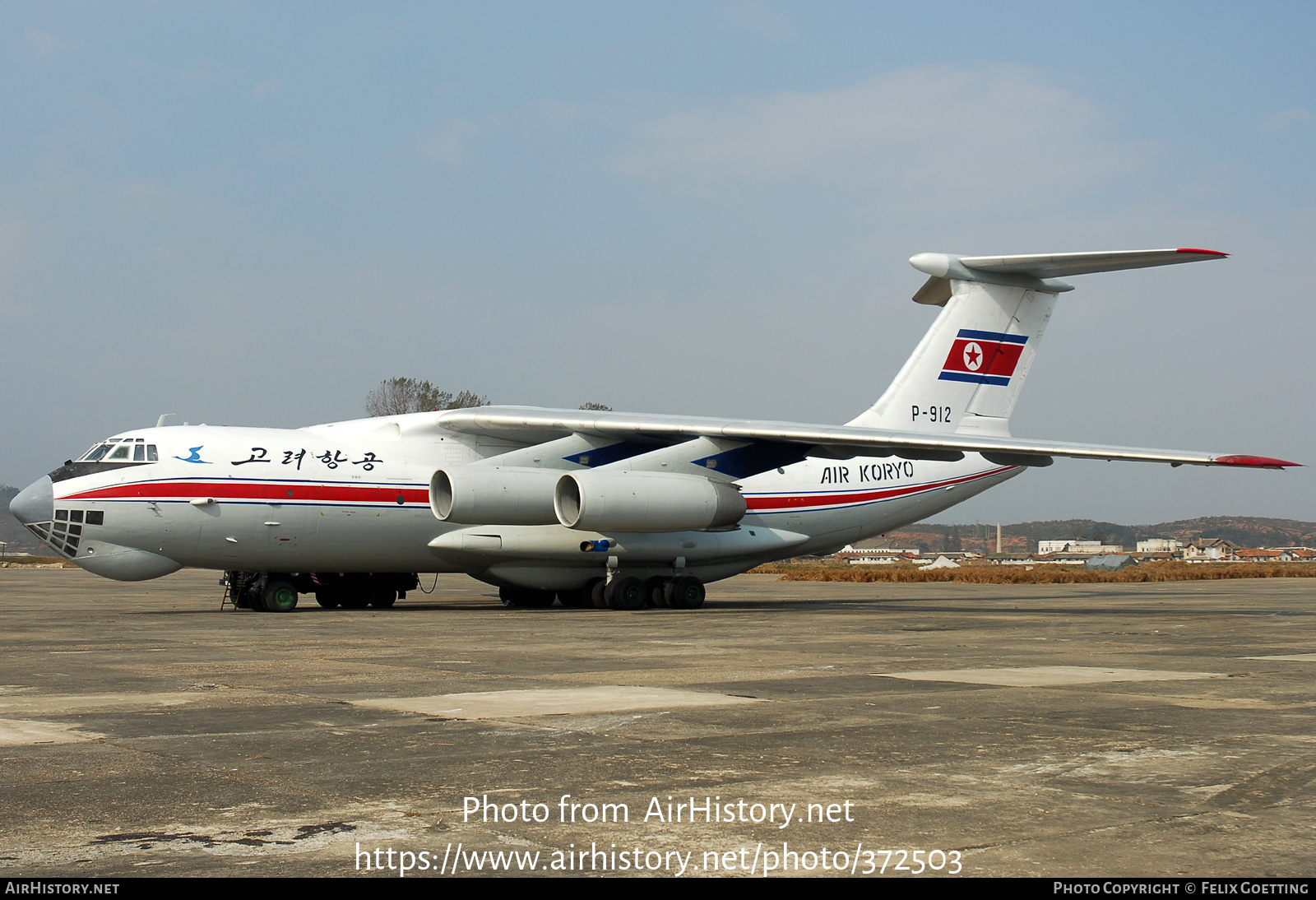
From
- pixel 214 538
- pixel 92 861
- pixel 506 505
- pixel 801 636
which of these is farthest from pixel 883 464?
pixel 92 861

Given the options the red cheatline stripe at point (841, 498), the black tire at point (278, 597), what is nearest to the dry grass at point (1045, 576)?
the red cheatline stripe at point (841, 498)

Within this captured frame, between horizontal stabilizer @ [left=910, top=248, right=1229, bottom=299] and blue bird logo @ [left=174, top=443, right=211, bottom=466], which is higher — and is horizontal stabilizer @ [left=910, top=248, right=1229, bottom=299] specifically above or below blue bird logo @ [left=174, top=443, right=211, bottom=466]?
above

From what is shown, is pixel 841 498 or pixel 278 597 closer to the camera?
pixel 278 597

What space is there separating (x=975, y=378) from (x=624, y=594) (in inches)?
268

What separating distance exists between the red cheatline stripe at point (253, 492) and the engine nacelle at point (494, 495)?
69 cm

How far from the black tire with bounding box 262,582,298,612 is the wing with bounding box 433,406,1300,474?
3030 millimetres

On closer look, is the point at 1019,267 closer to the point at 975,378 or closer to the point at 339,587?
the point at 975,378

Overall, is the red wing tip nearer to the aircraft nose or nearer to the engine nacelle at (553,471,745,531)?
the engine nacelle at (553,471,745,531)

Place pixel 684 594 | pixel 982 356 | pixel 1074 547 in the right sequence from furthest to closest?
1. pixel 1074 547
2. pixel 982 356
3. pixel 684 594

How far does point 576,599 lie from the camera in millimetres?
18141

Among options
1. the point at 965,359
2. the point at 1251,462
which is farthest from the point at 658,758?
the point at 965,359

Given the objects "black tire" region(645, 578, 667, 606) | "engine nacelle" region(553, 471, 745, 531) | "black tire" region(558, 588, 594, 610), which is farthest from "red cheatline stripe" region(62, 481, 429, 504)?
"black tire" region(645, 578, 667, 606)

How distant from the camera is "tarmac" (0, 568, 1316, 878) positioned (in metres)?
3.32

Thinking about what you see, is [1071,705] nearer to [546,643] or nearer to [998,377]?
[546,643]
